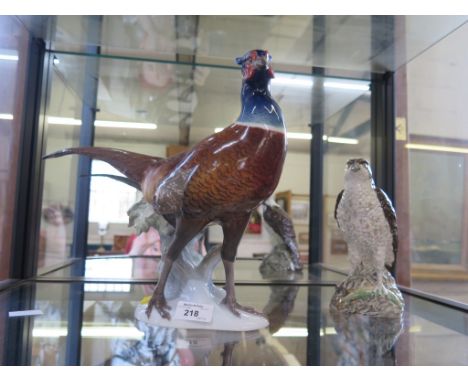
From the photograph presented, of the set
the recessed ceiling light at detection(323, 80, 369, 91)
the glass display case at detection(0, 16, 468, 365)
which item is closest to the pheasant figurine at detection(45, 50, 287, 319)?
the glass display case at detection(0, 16, 468, 365)

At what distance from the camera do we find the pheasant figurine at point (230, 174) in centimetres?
52

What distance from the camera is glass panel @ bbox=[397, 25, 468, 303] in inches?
32.6

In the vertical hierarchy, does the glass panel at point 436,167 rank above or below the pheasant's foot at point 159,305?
above

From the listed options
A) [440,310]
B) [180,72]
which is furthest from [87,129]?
[440,310]

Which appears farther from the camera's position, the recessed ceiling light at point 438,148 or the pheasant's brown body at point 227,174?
the recessed ceiling light at point 438,148

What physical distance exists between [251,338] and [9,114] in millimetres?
715

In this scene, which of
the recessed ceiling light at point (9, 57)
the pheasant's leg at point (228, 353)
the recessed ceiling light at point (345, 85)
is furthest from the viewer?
the recessed ceiling light at point (345, 85)

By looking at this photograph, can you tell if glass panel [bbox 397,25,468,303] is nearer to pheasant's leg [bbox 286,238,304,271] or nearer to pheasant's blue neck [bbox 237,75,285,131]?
pheasant's leg [bbox 286,238,304,271]

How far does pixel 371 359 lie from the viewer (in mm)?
473

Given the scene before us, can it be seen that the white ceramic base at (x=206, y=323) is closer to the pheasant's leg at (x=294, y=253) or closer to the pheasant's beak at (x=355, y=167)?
the pheasant's beak at (x=355, y=167)

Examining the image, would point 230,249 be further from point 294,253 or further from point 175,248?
point 294,253

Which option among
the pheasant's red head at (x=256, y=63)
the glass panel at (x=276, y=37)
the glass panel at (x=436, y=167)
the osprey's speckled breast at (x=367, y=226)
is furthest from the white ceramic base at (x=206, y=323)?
the glass panel at (x=276, y=37)

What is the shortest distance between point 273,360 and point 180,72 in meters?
0.84

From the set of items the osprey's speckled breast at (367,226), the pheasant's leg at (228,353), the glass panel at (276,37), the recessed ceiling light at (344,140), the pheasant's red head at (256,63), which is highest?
the glass panel at (276,37)
